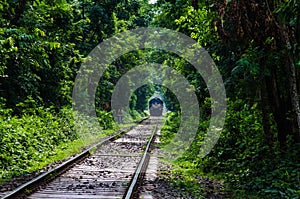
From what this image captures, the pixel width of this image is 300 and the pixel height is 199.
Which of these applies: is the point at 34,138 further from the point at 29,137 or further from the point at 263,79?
the point at 263,79

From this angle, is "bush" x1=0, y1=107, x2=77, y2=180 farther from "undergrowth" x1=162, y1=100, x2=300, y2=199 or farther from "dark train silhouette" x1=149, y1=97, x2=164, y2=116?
"dark train silhouette" x1=149, y1=97, x2=164, y2=116

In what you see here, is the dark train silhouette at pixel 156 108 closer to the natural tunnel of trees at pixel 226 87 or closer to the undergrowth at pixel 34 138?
the natural tunnel of trees at pixel 226 87

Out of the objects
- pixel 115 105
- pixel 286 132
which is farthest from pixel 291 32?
pixel 115 105

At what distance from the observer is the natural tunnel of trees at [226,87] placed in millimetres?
6504

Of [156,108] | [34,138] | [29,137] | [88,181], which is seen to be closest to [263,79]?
[88,181]

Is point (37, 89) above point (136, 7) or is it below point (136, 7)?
below

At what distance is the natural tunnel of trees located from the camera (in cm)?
650

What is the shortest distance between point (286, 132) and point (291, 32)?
8.10 ft

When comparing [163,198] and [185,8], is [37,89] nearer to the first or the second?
[185,8]

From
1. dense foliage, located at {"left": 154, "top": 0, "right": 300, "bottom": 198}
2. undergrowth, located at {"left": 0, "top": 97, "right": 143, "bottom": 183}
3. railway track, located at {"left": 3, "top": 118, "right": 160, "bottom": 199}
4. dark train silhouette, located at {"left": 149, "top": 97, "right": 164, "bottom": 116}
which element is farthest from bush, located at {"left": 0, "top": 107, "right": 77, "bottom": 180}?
dark train silhouette, located at {"left": 149, "top": 97, "right": 164, "bottom": 116}

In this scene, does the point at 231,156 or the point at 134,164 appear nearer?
the point at 231,156

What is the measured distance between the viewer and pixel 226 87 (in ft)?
28.2

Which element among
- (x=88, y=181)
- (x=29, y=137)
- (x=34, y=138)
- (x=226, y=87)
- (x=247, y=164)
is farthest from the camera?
(x=34, y=138)

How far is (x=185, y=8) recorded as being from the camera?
11383 mm
